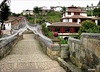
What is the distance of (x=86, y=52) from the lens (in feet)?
19.6

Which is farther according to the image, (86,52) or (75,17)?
(75,17)

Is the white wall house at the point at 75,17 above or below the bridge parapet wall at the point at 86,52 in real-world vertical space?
above

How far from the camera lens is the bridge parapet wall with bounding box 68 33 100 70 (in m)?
5.02

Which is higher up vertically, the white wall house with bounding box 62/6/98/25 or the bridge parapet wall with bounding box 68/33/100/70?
the white wall house with bounding box 62/6/98/25

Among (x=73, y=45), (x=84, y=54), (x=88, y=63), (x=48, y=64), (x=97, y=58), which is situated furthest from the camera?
(x=73, y=45)

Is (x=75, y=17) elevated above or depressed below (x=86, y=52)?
above

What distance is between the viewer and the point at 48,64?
7.08 m

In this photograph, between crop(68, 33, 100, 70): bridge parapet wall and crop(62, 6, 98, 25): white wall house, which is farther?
crop(62, 6, 98, 25): white wall house

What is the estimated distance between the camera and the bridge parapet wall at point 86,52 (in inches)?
198

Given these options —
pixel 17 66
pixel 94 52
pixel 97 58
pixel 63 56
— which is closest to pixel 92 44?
pixel 94 52

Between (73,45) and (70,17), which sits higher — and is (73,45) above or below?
below

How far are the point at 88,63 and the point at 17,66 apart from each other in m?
3.41

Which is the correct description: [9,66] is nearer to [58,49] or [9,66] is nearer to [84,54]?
[58,49]

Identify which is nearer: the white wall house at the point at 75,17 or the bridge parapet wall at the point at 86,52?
the bridge parapet wall at the point at 86,52
